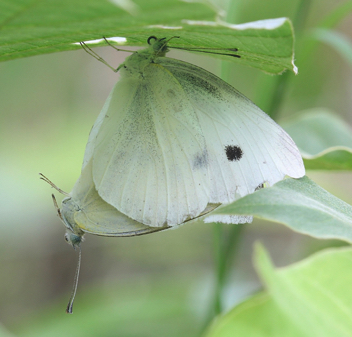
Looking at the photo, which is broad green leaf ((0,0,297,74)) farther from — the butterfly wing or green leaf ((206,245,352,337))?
the butterfly wing

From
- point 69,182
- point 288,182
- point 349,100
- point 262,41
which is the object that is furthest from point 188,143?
point 349,100

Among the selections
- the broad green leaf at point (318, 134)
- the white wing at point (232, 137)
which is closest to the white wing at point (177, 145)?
the white wing at point (232, 137)

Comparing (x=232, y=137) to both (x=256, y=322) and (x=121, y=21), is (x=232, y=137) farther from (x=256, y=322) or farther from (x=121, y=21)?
(x=121, y=21)

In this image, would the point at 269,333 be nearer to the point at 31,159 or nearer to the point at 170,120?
the point at 170,120

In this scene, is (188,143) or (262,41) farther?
(188,143)

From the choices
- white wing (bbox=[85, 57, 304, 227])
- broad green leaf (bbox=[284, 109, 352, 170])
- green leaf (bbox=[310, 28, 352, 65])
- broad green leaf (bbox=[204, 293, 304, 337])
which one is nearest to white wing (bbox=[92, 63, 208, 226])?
white wing (bbox=[85, 57, 304, 227])

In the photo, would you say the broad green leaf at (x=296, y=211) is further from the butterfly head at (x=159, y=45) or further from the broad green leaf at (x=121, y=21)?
the butterfly head at (x=159, y=45)
